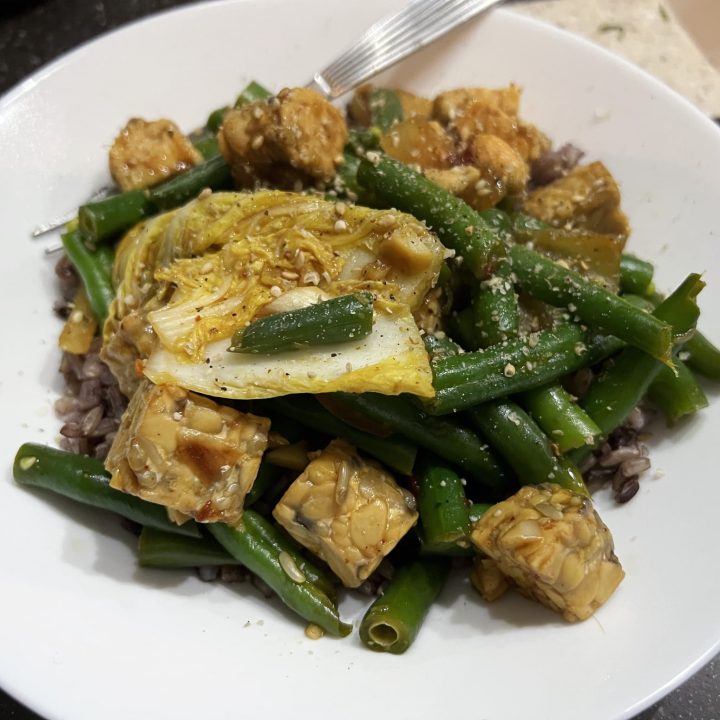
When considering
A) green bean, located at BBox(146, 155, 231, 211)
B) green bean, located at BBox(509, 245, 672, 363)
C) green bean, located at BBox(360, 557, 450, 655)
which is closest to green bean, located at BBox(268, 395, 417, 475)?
green bean, located at BBox(360, 557, 450, 655)

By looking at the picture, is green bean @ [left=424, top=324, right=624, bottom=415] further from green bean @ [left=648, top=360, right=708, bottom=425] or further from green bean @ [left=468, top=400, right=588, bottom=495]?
green bean @ [left=648, top=360, right=708, bottom=425]

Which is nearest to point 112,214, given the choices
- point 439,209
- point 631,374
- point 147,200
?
point 147,200

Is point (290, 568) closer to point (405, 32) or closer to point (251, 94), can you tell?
point (251, 94)

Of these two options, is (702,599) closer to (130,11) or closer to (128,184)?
(128,184)

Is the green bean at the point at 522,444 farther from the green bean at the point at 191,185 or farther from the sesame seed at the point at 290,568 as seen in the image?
the green bean at the point at 191,185

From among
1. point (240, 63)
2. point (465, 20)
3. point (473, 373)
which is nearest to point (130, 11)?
point (240, 63)

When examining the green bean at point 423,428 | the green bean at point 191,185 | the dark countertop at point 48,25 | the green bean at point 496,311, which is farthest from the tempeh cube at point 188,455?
the dark countertop at point 48,25
